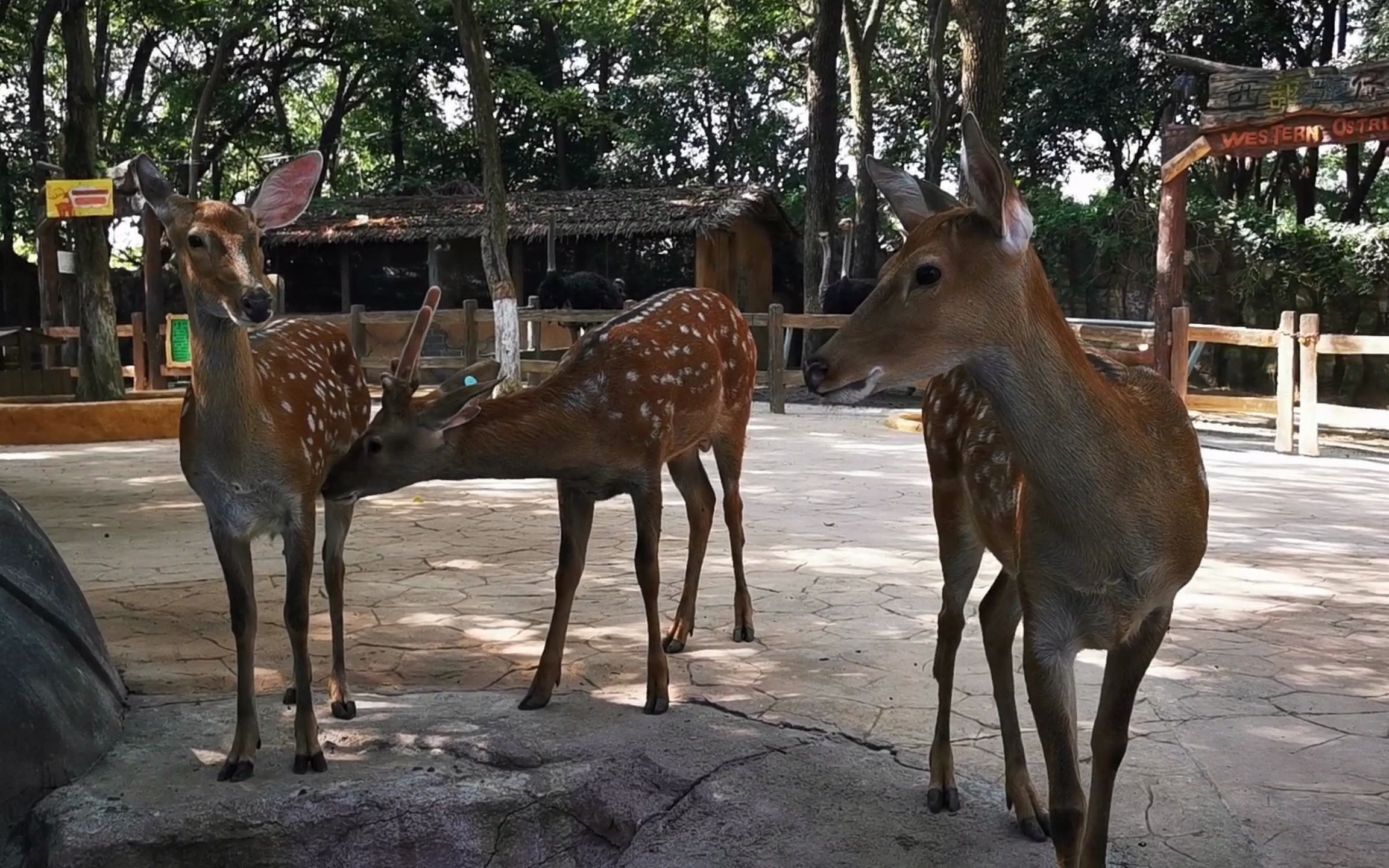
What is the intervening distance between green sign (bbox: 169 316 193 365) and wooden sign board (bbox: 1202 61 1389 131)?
11.7m

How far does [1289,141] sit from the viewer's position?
38.5 ft

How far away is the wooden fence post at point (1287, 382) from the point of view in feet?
38.0

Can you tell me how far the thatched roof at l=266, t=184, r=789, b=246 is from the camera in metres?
22.0

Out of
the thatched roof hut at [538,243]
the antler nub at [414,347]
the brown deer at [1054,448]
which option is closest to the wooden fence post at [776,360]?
the thatched roof hut at [538,243]

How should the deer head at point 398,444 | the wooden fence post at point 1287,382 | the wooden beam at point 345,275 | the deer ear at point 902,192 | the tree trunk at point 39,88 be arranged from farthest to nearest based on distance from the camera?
the wooden beam at point 345,275, the tree trunk at point 39,88, the wooden fence post at point 1287,382, the deer head at point 398,444, the deer ear at point 902,192

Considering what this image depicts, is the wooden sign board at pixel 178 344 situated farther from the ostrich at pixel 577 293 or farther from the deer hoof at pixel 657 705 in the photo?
the deer hoof at pixel 657 705

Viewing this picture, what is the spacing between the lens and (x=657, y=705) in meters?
4.27

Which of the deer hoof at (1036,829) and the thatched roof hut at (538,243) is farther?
the thatched roof hut at (538,243)

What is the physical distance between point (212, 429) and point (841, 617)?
2951 millimetres

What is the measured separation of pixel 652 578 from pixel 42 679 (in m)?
1.99

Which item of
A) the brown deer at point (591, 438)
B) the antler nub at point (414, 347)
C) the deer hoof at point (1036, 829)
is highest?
the antler nub at point (414, 347)

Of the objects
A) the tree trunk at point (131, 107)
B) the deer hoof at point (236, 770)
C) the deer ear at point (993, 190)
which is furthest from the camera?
the tree trunk at point (131, 107)

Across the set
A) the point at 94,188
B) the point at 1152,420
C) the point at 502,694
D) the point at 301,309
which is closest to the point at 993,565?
the point at 502,694

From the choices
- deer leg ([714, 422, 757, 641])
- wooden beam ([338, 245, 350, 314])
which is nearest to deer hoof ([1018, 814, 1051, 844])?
deer leg ([714, 422, 757, 641])
